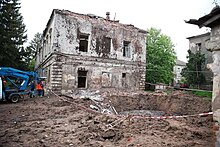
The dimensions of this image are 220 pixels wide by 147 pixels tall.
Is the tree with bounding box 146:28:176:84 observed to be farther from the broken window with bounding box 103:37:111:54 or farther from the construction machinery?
the construction machinery

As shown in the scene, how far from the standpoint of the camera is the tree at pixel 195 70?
67.9 feet

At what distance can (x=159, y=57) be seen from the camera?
30.4 metres

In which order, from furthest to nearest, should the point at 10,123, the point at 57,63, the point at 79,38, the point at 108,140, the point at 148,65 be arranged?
the point at 148,65 → the point at 79,38 → the point at 57,63 → the point at 10,123 → the point at 108,140

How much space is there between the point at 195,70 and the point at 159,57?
9690 mm

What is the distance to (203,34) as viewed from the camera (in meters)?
23.5

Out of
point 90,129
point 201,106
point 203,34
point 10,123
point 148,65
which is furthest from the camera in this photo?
point 148,65

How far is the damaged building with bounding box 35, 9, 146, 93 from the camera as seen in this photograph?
588 inches

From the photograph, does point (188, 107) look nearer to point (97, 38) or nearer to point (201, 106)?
point (201, 106)

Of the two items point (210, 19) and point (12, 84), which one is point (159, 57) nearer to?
point (12, 84)

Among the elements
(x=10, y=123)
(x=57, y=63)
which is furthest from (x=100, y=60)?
(x=10, y=123)

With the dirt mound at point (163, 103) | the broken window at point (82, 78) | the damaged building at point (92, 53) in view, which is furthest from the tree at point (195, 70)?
the broken window at point (82, 78)

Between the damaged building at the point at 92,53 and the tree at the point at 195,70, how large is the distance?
6.22m

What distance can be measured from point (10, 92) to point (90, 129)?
28.1 ft

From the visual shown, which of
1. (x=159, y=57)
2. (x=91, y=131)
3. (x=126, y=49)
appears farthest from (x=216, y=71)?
(x=159, y=57)
